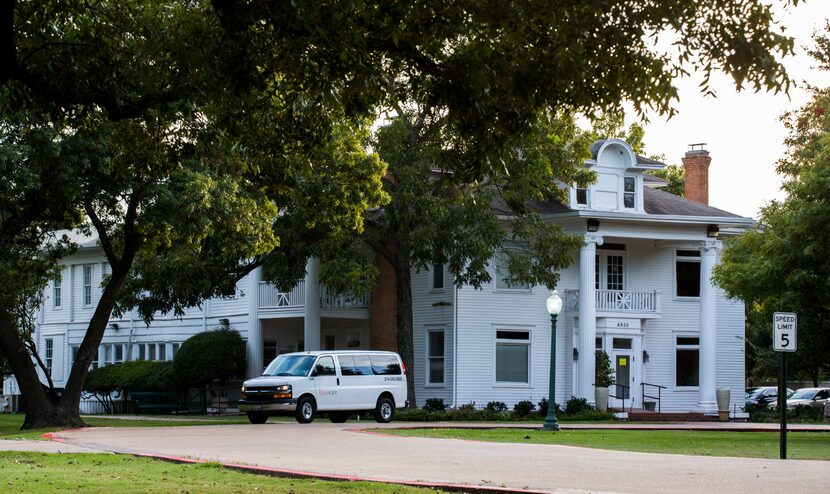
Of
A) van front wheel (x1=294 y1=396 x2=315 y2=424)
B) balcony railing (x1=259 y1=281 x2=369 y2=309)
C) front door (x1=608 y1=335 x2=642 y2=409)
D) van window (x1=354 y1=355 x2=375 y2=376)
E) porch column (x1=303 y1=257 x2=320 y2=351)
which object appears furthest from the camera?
balcony railing (x1=259 y1=281 x2=369 y2=309)

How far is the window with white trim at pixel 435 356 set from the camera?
147 feet

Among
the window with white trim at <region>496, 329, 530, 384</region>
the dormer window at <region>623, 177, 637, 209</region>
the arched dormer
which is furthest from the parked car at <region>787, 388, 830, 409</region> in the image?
the window with white trim at <region>496, 329, 530, 384</region>

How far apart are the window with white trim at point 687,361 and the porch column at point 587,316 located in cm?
522

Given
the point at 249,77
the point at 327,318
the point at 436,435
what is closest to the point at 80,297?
the point at 327,318

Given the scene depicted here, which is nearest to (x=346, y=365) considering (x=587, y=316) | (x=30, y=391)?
(x=30, y=391)

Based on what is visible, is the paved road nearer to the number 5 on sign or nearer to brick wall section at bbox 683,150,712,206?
the number 5 on sign

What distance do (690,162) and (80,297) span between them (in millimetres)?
26745

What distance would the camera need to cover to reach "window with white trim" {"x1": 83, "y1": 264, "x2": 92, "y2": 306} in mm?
56250

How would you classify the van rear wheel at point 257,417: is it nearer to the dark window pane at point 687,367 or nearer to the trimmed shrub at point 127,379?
the trimmed shrub at point 127,379

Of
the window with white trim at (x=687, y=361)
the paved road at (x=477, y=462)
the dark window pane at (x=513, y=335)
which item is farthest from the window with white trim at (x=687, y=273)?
the paved road at (x=477, y=462)

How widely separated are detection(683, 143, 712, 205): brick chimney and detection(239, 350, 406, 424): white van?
759 inches

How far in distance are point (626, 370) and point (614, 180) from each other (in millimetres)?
6767

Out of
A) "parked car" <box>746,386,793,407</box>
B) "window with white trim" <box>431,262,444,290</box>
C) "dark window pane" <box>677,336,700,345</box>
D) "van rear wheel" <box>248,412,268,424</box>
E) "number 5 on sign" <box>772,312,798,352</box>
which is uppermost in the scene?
"window with white trim" <box>431,262,444,290</box>

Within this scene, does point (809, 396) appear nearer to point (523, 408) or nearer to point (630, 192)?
point (630, 192)
